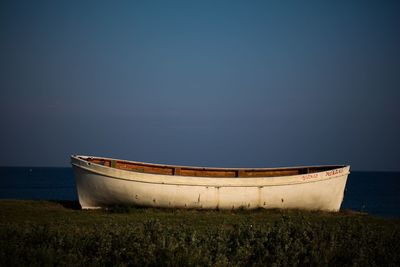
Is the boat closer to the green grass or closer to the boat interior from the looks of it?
the boat interior

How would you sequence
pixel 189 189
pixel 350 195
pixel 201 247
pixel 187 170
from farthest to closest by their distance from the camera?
pixel 350 195 < pixel 187 170 < pixel 189 189 < pixel 201 247

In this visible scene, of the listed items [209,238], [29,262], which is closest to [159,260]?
[209,238]

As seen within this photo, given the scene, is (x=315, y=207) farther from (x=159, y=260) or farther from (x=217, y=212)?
(x=159, y=260)

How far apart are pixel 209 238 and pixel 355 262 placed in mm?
2854

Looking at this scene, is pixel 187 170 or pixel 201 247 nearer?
pixel 201 247

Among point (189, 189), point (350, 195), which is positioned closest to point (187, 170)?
point (189, 189)

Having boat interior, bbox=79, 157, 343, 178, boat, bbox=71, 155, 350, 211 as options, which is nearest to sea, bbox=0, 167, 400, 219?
boat interior, bbox=79, 157, 343, 178

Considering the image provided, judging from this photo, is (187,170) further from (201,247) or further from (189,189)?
(201,247)

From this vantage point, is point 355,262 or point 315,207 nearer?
point 355,262

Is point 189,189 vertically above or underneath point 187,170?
underneath

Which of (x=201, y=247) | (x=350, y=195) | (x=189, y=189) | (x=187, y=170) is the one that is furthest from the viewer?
(x=350, y=195)

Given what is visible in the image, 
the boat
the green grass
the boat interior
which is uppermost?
the boat interior

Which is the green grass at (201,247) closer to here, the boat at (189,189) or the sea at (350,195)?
the boat at (189,189)

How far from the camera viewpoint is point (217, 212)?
55.3 ft
